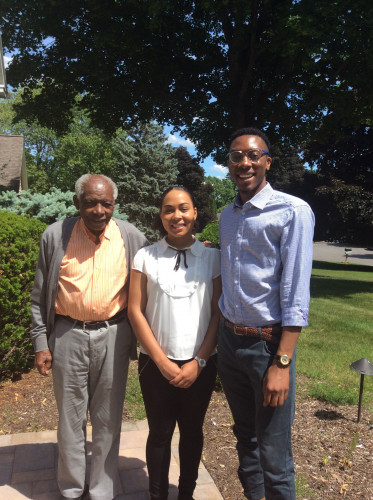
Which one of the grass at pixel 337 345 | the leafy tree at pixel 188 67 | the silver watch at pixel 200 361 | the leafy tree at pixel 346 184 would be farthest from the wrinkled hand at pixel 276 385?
the leafy tree at pixel 346 184

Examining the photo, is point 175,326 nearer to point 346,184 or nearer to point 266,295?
point 266,295

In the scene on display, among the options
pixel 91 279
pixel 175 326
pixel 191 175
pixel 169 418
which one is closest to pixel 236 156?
pixel 175 326

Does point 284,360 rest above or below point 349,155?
below

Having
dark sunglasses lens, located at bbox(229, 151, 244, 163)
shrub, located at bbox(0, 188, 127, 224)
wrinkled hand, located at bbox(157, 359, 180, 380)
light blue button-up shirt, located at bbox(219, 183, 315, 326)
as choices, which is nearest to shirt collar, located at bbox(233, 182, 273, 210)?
light blue button-up shirt, located at bbox(219, 183, 315, 326)

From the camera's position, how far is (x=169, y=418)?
2.48m

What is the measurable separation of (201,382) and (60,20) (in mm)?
10875

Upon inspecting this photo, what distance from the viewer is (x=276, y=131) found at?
12.1 metres

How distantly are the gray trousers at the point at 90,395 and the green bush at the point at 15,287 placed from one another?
1.82 m

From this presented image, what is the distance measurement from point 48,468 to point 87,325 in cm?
136

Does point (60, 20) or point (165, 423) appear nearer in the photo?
point (165, 423)

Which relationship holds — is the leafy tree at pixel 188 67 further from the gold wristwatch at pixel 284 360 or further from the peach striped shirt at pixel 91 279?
the gold wristwatch at pixel 284 360

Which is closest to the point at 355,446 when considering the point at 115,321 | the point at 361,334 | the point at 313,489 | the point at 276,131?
the point at 313,489

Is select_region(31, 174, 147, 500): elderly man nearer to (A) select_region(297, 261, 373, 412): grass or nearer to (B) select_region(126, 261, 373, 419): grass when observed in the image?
(B) select_region(126, 261, 373, 419): grass

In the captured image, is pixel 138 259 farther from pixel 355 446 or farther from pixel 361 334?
pixel 361 334
